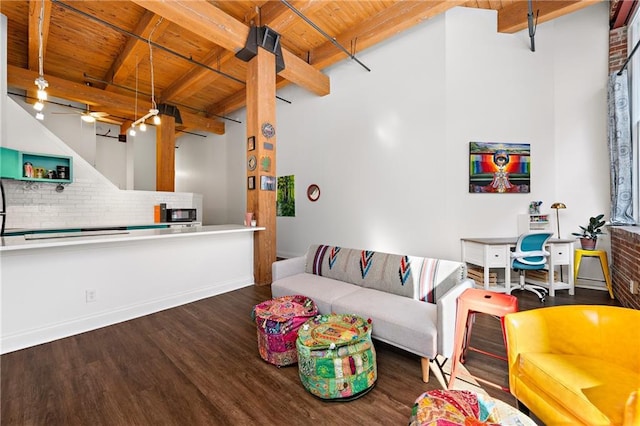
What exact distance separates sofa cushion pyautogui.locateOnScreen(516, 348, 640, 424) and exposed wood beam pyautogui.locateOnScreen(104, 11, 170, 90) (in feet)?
18.8

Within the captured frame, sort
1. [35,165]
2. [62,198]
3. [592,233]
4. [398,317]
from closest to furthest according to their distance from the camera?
1. [398,317]
2. [592,233]
3. [35,165]
4. [62,198]

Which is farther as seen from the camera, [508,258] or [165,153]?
[165,153]

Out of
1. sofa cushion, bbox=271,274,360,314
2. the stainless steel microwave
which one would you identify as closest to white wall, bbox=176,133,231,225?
the stainless steel microwave

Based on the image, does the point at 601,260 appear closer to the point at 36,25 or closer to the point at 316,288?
the point at 316,288

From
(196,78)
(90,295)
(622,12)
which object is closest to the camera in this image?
(90,295)

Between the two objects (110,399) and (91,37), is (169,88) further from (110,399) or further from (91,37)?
(110,399)

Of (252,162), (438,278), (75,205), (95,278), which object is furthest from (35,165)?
(438,278)

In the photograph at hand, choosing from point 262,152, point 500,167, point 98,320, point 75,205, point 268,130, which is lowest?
point 98,320

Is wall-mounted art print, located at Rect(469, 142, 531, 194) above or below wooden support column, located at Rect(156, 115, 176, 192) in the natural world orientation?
below

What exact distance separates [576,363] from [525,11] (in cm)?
478

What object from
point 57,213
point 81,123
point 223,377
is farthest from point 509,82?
point 81,123

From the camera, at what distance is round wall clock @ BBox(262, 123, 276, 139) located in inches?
169

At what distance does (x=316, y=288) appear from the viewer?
280 cm

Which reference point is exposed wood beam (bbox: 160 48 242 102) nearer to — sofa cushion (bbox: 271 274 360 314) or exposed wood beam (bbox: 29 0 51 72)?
exposed wood beam (bbox: 29 0 51 72)
